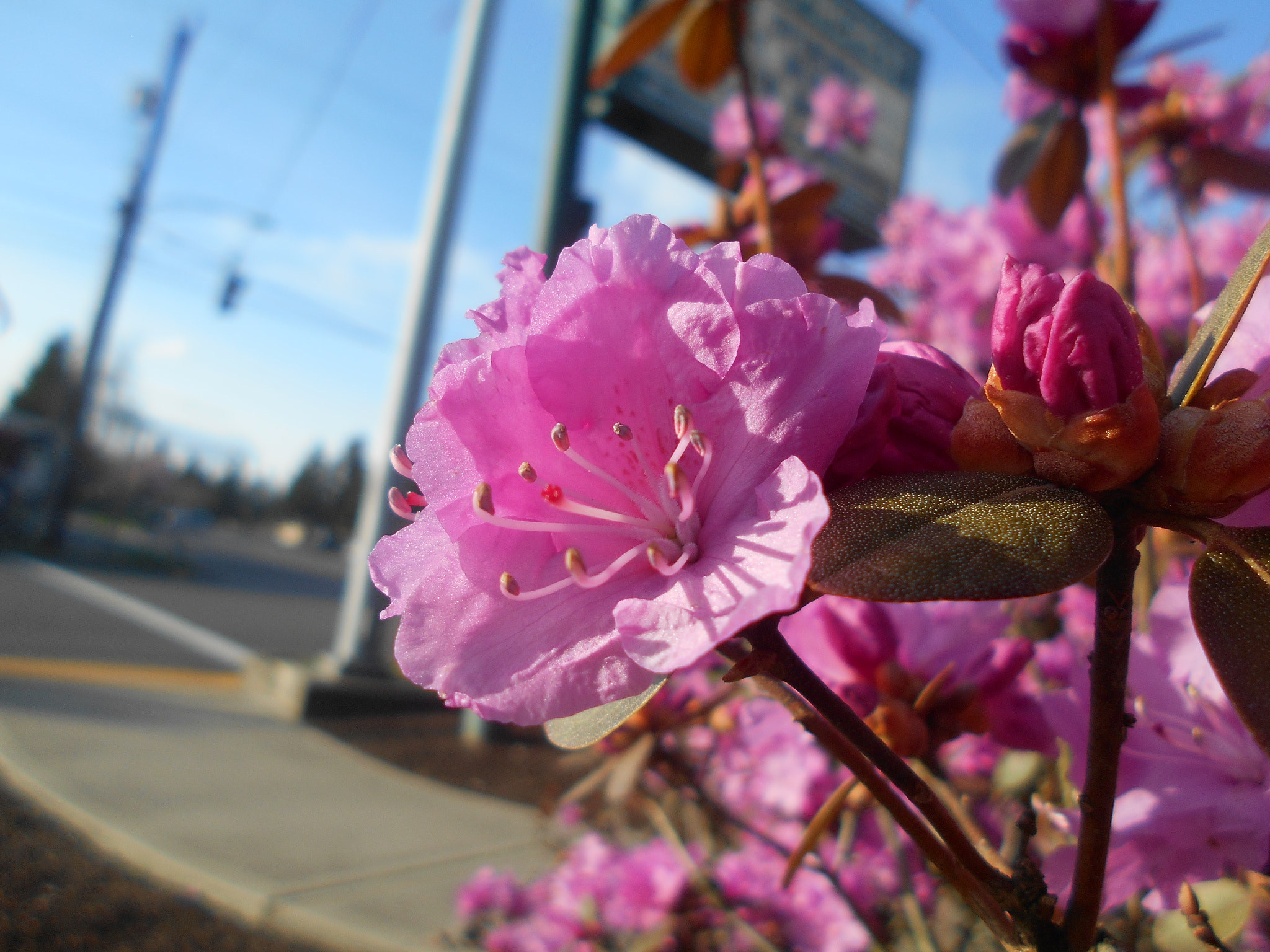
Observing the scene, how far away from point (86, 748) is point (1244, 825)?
14.5 feet

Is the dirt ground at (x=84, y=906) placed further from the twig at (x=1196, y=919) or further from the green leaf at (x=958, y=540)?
the green leaf at (x=958, y=540)

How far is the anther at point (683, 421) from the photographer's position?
1.33 ft

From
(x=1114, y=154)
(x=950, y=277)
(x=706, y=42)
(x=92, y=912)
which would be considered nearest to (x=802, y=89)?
(x=950, y=277)

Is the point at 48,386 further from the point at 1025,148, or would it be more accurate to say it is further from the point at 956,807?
the point at 956,807

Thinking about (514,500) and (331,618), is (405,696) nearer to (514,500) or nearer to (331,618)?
(514,500)

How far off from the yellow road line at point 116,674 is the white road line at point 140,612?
35cm

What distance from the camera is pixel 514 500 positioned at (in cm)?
44

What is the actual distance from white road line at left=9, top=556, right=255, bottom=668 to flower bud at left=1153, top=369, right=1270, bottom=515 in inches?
251

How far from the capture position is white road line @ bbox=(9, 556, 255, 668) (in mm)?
7621

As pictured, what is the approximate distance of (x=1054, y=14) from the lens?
927 mm

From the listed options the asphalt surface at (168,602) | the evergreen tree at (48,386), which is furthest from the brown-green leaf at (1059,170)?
the evergreen tree at (48,386)

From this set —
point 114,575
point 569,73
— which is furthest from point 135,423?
point 569,73

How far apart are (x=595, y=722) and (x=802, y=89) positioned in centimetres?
413

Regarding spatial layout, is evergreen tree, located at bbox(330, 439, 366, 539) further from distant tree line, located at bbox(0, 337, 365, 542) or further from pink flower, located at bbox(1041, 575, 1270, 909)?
pink flower, located at bbox(1041, 575, 1270, 909)
